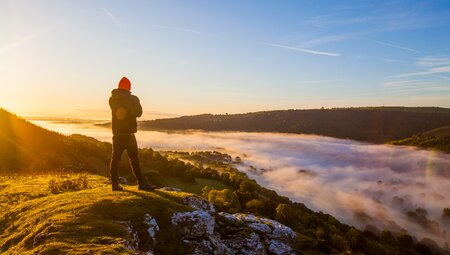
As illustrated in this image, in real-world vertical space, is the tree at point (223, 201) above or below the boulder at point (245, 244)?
below

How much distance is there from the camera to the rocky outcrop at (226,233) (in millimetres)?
10672

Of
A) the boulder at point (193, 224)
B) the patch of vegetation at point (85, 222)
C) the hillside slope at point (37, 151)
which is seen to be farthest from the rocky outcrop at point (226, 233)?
the hillside slope at point (37, 151)

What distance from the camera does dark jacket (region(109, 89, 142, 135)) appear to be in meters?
12.5

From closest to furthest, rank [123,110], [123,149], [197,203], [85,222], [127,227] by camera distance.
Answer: [85,222] < [127,227] < [123,110] < [123,149] < [197,203]

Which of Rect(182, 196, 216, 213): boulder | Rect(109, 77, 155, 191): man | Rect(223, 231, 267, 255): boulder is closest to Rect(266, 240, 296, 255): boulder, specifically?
Rect(223, 231, 267, 255): boulder

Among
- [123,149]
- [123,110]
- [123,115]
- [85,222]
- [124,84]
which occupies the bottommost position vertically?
[85,222]

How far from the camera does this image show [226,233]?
12.3 m

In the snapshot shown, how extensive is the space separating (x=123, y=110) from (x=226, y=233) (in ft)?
19.3

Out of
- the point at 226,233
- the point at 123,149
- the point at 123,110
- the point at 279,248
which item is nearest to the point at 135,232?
the point at 226,233

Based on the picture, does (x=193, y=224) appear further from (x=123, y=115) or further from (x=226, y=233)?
(x=123, y=115)

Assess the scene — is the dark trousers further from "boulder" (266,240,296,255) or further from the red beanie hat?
"boulder" (266,240,296,255)

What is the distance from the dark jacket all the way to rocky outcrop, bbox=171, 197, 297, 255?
3676 millimetres

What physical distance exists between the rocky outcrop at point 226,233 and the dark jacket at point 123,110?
368 cm

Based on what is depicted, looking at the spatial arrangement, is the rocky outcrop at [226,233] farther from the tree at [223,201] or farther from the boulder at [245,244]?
the tree at [223,201]
